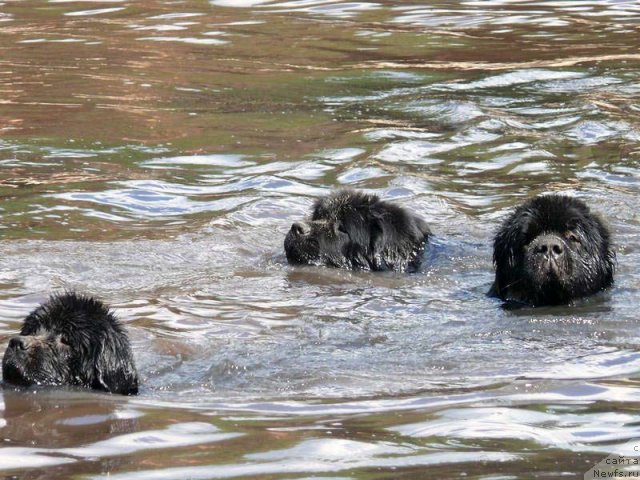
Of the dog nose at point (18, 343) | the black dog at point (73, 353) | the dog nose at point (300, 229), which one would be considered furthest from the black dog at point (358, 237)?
the dog nose at point (18, 343)

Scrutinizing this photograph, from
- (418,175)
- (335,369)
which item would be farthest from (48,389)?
(418,175)

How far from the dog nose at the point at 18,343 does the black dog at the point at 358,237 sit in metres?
3.73

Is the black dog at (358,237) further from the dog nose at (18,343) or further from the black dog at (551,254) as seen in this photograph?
the dog nose at (18,343)

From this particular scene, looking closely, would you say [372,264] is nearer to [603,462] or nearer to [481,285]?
[481,285]

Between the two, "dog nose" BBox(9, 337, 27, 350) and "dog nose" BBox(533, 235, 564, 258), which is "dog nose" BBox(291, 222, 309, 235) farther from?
"dog nose" BBox(9, 337, 27, 350)

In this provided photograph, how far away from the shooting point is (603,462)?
208 inches

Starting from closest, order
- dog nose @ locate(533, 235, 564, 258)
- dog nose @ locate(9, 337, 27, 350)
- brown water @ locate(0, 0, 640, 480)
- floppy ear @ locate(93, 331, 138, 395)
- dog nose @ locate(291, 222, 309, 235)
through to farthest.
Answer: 1. brown water @ locate(0, 0, 640, 480)
2. dog nose @ locate(9, 337, 27, 350)
3. floppy ear @ locate(93, 331, 138, 395)
4. dog nose @ locate(533, 235, 564, 258)
5. dog nose @ locate(291, 222, 309, 235)

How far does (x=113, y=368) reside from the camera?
22.6ft

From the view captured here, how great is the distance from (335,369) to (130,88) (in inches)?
376

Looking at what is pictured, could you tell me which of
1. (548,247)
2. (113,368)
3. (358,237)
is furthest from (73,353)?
(358,237)

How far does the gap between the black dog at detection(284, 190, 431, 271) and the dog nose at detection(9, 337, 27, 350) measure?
A: 12.2 feet

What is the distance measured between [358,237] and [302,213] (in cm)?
133

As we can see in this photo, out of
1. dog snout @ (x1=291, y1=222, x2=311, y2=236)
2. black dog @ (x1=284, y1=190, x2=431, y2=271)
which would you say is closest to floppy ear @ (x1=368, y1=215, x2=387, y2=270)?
black dog @ (x1=284, y1=190, x2=431, y2=271)

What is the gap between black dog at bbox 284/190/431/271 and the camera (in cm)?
1027
